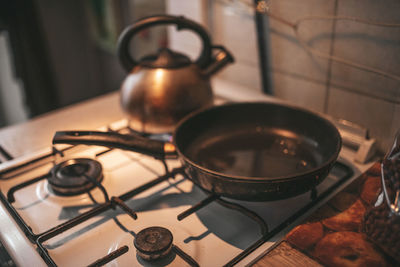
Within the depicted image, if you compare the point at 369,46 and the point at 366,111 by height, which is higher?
the point at 369,46

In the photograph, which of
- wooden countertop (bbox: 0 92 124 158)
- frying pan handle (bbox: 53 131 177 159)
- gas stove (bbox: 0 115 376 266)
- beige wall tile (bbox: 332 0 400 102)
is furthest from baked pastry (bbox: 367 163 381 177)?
wooden countertop (bbox: 0 92 124 158)

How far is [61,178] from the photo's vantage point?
665 mm

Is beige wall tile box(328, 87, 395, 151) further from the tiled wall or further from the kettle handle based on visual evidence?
the kettle handle

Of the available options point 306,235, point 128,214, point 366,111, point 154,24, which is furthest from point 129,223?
point 366,111

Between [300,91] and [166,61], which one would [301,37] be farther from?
[166,61]

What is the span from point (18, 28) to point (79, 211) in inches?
51.8

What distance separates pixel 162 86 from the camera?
0.74 meters

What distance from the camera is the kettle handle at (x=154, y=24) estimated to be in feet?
2.40

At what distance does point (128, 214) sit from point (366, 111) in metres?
0.50

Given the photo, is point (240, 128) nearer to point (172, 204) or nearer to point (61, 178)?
point (172, 204)

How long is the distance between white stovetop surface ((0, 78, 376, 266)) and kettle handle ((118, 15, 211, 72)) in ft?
0.76

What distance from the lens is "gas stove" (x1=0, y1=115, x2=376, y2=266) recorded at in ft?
1.68

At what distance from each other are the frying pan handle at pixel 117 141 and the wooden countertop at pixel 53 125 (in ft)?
0.82

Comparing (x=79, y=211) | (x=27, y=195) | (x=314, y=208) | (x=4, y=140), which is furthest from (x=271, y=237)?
(x=4, y=140)
